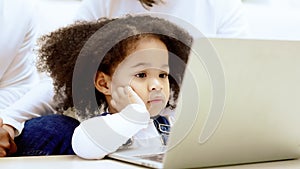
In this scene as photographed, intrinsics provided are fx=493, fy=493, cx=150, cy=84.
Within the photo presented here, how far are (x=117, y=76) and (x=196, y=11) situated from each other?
31 centimetres

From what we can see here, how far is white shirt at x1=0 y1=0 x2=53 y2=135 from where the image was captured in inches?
38.4

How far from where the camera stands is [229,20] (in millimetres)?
1098

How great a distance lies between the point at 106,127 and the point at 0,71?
440 mm

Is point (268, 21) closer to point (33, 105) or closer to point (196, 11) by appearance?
point (196, 11)

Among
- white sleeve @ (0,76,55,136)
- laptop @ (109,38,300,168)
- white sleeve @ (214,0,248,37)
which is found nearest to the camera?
laptop @ (109,38,300,168)

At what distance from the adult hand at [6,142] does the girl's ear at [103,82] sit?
0.57 feet

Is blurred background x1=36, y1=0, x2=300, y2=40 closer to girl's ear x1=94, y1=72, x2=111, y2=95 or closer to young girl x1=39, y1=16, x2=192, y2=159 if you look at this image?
young girl x1=39, y1=16, x2=192, y2=159

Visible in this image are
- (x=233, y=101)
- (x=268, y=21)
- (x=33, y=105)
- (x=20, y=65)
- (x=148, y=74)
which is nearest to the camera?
(x=233, y=101)

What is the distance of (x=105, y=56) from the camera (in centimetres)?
86

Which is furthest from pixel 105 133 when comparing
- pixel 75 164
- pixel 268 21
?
pixel 268 21

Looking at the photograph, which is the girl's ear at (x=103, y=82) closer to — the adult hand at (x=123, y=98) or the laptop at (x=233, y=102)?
the adult hand at (x=123, y=98)

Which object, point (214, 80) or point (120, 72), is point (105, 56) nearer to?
point (120, 72)

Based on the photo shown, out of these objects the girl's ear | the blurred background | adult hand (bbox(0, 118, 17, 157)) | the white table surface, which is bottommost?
the white table surface

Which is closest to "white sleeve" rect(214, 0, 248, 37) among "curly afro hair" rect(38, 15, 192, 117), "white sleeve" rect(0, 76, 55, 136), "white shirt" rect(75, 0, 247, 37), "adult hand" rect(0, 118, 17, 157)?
"white shirt" rect(75, 0, 247, 37)
